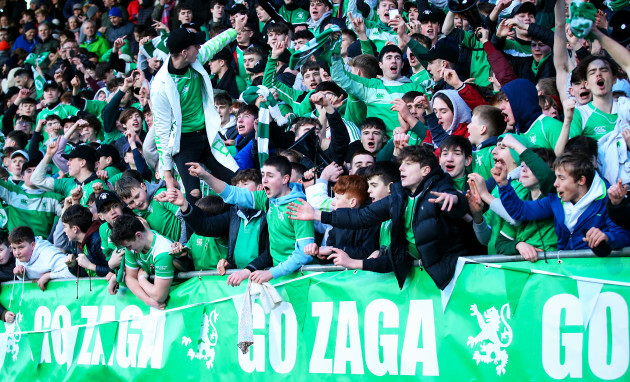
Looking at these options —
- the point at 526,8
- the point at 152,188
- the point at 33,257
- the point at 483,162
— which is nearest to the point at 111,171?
the point at 152,188

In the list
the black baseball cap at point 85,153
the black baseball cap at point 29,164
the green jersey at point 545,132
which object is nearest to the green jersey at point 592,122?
the green jersey at point 545,132

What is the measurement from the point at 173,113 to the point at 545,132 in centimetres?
364

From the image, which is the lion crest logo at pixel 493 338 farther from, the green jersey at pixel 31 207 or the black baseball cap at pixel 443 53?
the green jersey at pixel 31 207

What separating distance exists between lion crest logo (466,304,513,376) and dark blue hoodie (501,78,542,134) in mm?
2114

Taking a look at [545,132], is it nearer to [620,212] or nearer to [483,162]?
[483,162]

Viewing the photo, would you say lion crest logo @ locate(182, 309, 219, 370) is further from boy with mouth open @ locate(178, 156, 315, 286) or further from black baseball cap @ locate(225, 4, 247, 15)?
black baseball cap @ locate(225, 4, 247, 15)

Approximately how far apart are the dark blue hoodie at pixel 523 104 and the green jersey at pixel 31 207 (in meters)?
6.84

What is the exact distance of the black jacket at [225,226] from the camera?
7.68 meters

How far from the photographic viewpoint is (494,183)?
687 centimetres

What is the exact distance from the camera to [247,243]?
25.4 feet

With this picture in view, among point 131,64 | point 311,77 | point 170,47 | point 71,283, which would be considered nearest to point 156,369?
point 71,283

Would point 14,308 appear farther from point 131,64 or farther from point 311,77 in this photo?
point 131,64

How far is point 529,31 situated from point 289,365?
4586 mm

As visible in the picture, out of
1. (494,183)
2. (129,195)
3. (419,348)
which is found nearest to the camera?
(419,348)
